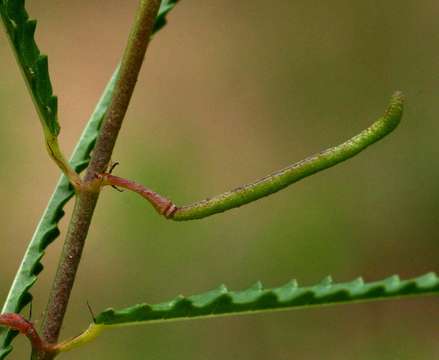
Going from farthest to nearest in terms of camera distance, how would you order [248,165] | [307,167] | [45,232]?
1. [248,165]
2. [45,232]
3. [307,167]

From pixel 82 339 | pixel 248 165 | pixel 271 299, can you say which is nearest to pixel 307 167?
pixel 271 299

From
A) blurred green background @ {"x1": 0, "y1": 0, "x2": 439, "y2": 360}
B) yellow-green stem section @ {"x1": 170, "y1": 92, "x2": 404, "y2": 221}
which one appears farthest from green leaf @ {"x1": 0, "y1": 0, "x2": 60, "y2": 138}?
blurred green background @ {"x1": 0, "y1": 0, "x2": 439, "y2": 360}

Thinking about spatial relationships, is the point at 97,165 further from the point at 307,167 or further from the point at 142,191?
the point at 307,167

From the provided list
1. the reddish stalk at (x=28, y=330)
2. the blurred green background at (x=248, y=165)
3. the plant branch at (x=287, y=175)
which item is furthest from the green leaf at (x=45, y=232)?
the blurred green background at (x=248, y=165)

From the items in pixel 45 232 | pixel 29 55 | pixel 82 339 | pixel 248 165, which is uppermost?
pixel 248 165

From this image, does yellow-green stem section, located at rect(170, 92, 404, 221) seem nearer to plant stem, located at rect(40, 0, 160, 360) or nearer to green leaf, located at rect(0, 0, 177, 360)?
plant stem, located at rect(40, 0, 160, 360)

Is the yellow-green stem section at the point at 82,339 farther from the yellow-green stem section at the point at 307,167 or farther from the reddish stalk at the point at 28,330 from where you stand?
the yellow-green stem section at the point at 307,167
